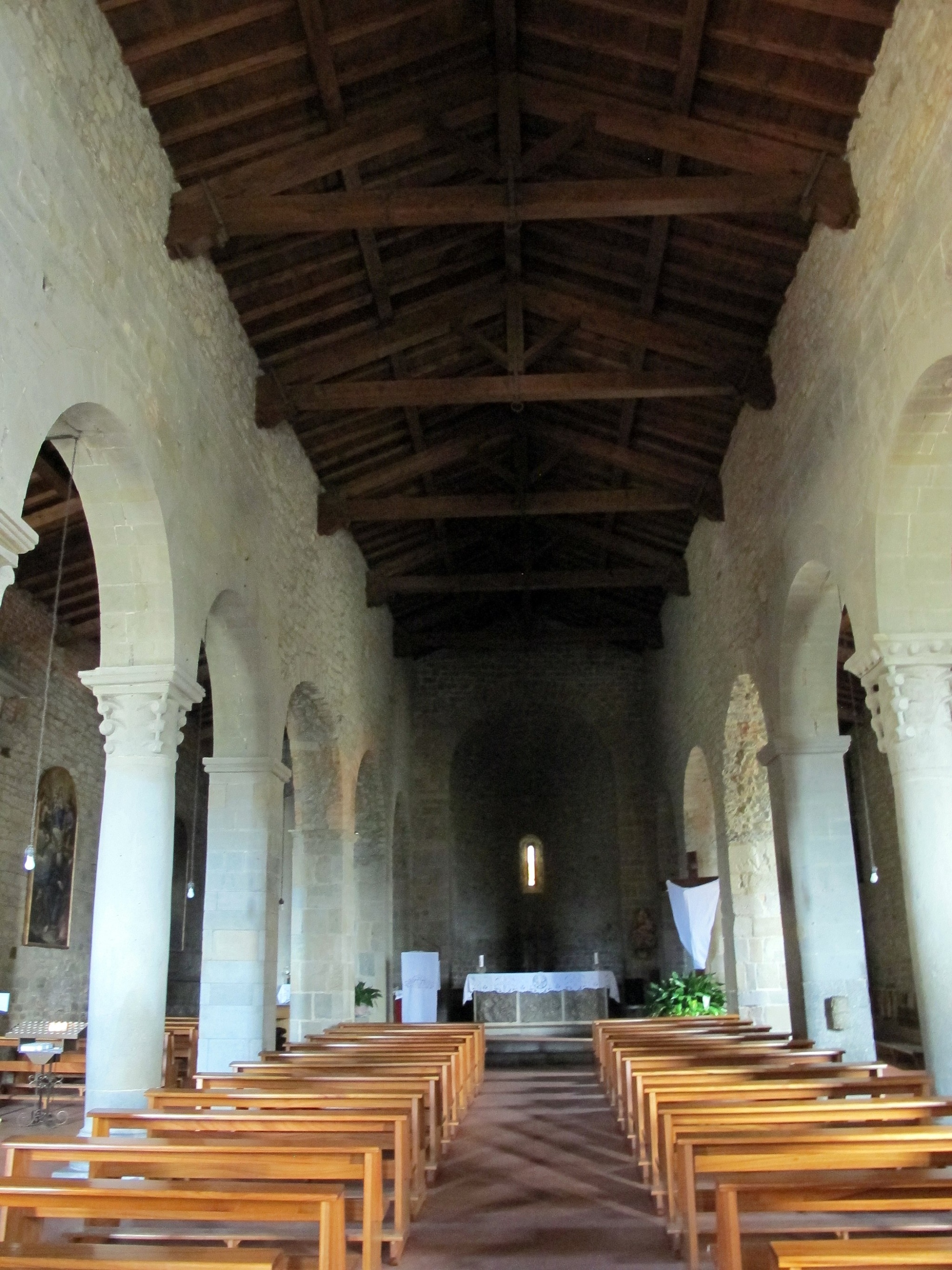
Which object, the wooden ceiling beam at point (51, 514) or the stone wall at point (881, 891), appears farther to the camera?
the stone wall at point (881, 891)

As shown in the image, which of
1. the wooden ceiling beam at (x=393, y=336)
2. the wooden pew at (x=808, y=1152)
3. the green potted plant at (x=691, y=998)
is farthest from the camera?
the green potted plant at (x=691, y=998)

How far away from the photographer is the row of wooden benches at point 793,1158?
3.19 m

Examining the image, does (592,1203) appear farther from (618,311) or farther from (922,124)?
(618,311)

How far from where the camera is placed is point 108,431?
634 centimetres

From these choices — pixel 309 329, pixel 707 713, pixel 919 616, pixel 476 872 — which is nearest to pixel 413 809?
pixel 476 872

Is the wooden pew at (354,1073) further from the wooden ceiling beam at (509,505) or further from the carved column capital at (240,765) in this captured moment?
the wooden ceiling beam at (509,505)

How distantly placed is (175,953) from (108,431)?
542 inches

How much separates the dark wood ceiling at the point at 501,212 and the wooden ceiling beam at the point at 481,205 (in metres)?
0.02

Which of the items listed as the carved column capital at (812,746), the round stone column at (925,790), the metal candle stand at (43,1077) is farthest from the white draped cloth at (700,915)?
the metal candle stand at (43,1077)

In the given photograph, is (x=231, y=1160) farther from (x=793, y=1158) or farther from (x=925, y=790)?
(x=925, y=790)

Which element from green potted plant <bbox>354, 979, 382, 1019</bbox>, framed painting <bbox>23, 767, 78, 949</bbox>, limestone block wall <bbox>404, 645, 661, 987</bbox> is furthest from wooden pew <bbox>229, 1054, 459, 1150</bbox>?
limestone block wall <bbox>404, 645, 661, 987</bbox>

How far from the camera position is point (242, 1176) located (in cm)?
368

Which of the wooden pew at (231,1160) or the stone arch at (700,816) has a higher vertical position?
the stone arch at (700,816)

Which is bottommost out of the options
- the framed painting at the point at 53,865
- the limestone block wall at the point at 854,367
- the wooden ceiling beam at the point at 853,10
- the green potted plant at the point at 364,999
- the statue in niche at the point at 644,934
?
the green potted plant at the point at 364,999
